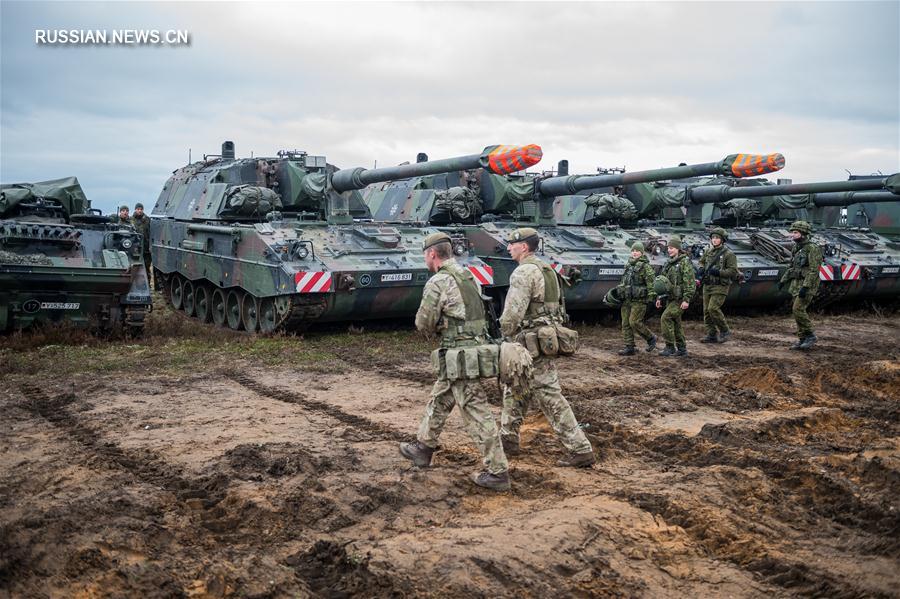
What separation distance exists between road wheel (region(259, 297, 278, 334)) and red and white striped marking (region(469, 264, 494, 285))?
9.31 feet

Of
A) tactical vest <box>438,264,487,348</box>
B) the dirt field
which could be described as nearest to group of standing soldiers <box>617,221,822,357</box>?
the dirt field

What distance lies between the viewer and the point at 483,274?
12828 mm

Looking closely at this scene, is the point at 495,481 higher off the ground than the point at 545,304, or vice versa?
the point at 545,304

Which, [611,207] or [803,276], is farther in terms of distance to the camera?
[611,207]

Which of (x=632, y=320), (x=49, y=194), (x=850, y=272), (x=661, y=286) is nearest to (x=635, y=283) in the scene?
(x=661, y=286)

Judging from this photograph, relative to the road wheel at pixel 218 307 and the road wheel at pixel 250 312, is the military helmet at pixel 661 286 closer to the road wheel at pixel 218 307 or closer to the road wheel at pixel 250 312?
the road wheel at pixel 250 312

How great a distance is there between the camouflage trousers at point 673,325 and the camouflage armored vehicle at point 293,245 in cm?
255

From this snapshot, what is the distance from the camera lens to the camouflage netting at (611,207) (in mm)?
16562

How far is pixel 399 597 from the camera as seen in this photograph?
153 inches

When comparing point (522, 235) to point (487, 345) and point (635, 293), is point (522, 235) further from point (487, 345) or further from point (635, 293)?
point (635, 293)

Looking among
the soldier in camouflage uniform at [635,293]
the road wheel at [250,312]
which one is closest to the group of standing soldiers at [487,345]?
the soldier in camouflage uniform at [635,293]

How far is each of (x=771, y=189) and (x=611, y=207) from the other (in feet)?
9.81

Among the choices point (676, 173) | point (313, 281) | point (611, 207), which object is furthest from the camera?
point (611, 207)

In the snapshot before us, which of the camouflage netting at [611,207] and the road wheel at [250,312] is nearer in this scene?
the road wheel at [250,312]
